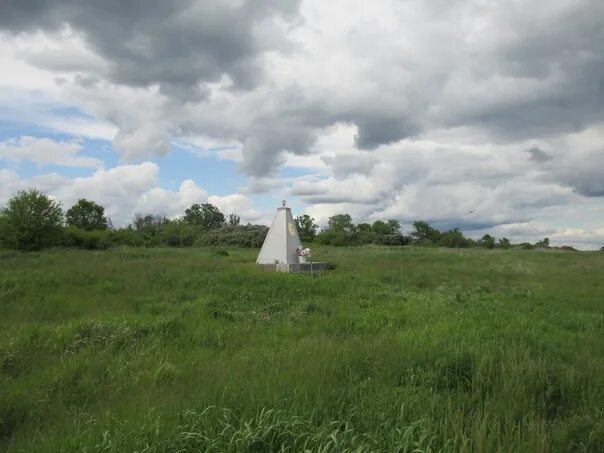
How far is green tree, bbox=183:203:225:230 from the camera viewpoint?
9688 cm

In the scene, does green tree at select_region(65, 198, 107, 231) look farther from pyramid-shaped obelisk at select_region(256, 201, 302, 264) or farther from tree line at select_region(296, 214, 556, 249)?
pyramid-shaped obelisk at select_region(256, 201, 302, 264)

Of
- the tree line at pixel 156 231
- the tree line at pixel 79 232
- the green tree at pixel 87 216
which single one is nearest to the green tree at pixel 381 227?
the tree line at pixel 156 231

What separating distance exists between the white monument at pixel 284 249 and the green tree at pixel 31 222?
27900 mm

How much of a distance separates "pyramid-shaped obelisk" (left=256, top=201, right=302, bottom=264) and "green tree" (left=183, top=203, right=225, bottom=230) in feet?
244

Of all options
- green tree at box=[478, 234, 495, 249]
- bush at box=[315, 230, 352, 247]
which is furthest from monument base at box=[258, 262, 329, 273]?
green tree at box=[478, 234, 495, 249]

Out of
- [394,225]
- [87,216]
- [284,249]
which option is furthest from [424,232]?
[284,249]

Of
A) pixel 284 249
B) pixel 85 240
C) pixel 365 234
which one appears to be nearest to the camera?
pixel 284 249

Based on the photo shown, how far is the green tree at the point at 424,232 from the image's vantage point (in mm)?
91912

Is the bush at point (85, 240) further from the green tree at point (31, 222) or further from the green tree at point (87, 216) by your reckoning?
Answer: the green tree at point (87, 216)

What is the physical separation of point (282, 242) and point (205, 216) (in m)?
76.8

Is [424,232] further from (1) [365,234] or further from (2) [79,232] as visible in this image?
(2) [79,232]

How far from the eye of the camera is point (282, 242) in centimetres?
2262

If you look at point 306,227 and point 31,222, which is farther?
point 306,227

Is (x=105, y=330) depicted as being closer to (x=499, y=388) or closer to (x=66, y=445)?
(x=66, y=445)
